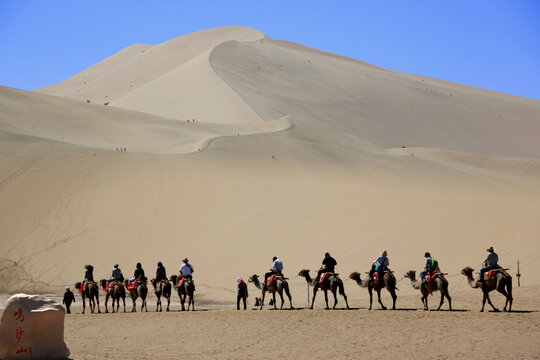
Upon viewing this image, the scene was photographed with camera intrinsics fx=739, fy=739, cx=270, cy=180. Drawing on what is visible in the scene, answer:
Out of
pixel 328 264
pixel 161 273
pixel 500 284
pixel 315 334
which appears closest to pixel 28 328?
pixel 315 334

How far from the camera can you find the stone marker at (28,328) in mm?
12344

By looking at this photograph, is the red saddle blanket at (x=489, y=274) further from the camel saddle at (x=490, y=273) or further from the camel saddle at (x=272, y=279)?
the camel saddle at (x=272, y=279)

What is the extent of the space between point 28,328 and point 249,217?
2115 cm

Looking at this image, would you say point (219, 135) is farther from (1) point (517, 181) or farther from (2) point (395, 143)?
(2) point (395, 143)

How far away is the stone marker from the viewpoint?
486 inches

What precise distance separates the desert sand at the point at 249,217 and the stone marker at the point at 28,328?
156 cm

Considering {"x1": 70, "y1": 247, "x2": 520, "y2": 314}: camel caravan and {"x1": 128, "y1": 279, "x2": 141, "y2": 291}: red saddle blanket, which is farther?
{"x1": 128, "y1": 279, "x2": 141, "y2": 291}: red saddle blanket

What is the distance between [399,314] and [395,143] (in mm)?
48420

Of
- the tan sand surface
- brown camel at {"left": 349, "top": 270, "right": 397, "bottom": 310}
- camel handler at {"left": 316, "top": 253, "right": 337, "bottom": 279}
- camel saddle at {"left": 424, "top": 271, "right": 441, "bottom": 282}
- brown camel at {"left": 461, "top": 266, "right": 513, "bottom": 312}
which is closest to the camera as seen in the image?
the tan sand surface

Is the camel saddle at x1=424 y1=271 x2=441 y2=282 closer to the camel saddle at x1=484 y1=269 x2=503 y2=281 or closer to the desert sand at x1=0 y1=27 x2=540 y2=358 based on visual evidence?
the desert sand at x1=0 y1=27 x2=540 y2=358

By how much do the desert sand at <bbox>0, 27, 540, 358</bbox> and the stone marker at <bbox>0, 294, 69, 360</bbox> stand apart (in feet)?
5.12

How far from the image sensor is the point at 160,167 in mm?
38719

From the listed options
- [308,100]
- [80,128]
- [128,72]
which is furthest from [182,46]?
[80,128]

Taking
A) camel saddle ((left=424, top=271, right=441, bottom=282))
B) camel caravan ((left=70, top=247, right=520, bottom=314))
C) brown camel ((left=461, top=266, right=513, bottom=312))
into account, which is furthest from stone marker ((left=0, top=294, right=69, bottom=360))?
brown camel ((left=461, top=266, right=513, bottom=312))
